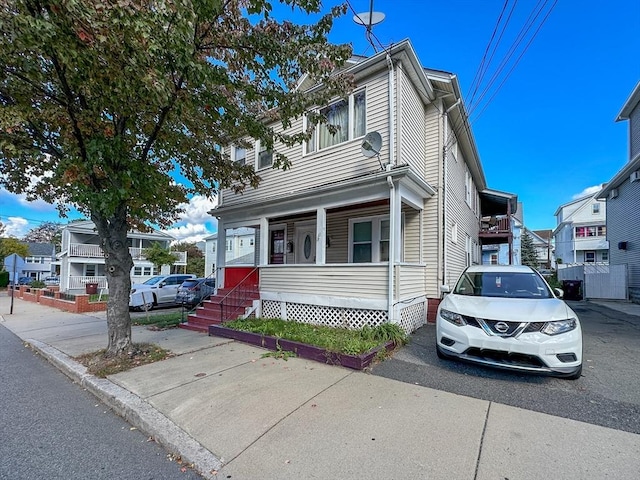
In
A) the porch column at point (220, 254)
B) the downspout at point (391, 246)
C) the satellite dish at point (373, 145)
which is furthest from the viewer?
the porch column at point (220, 254)

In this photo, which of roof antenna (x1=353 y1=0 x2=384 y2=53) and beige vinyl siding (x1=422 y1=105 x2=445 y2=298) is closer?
roof antenna (x1=353 y1=0 x2=384 y2=53)

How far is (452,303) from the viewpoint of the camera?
4.99 meters

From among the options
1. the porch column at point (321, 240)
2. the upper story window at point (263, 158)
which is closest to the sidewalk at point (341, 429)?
the porch column at point (321, 240)

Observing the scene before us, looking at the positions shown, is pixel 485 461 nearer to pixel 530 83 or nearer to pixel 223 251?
pixel 223 251

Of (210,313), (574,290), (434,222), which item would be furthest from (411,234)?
(574,290)

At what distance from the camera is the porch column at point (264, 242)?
9.15 m

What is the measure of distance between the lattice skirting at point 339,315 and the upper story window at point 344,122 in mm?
4253

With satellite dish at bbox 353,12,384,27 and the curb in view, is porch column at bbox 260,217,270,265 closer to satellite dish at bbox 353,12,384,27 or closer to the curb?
the curb

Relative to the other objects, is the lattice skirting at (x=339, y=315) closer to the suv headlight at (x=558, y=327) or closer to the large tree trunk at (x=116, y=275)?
the suv headlight at (x=558, y=327)

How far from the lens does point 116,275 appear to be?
5.65 metres

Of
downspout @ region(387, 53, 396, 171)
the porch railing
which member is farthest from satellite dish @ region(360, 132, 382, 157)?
the porch railing

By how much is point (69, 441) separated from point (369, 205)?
752 centimetres

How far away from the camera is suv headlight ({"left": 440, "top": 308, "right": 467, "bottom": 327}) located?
456 centimetres

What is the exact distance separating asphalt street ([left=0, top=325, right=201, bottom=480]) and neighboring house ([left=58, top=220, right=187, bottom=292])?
21.6 meters
